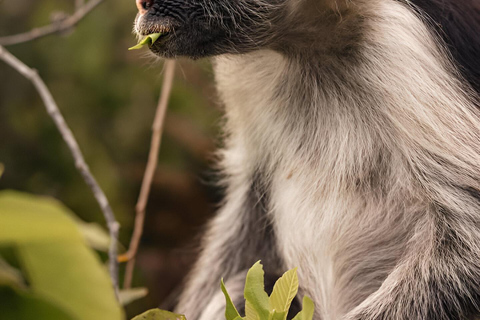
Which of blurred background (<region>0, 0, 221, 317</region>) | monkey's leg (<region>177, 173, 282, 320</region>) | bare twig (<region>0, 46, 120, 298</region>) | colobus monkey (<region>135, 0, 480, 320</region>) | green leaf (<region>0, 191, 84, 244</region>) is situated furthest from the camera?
blurred background (<region>0, 0, 221, 317</region>)

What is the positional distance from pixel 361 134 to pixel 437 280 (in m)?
0.59

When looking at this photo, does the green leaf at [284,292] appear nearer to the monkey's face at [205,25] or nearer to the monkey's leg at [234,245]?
the monkey's face at [205,25]

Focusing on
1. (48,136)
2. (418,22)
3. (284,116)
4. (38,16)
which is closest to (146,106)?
(48,136)

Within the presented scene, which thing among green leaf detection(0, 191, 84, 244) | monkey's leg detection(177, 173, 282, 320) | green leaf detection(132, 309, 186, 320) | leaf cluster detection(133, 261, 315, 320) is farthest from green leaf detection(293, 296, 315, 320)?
monkey's leg detection(177, 173, 282, 320)

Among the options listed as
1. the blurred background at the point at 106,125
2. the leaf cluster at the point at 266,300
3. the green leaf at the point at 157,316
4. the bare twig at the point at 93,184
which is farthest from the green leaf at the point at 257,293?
the blurred background at the point at 106,125

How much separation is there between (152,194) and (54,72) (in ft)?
4.59

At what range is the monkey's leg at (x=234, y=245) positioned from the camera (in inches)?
116

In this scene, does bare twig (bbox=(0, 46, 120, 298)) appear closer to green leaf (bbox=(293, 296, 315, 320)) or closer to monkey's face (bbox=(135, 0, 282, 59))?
monkey's face (bbox=(135, 0, 282, 59))

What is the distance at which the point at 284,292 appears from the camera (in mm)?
1396

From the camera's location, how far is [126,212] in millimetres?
4957

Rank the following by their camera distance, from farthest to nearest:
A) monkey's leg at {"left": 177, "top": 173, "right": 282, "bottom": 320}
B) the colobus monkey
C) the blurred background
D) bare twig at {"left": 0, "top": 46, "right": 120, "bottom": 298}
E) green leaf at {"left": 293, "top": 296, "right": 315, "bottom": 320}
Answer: the blurred background → monkey's leg at {"left": 177, "top": 173, "right": 282, "bottom": 320} → the colobus monkey → bare twig at {"left": 0, "top": 46, "right": 120, "bottom": 298} → green leaf at {"left": 293, "top": 296, "right": 315, "bottom": 320}

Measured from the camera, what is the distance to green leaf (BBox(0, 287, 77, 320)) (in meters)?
0.74

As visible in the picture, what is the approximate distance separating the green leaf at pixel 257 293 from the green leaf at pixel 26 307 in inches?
26.0

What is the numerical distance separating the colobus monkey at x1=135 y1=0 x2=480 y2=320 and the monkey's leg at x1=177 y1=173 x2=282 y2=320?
0.15 m
